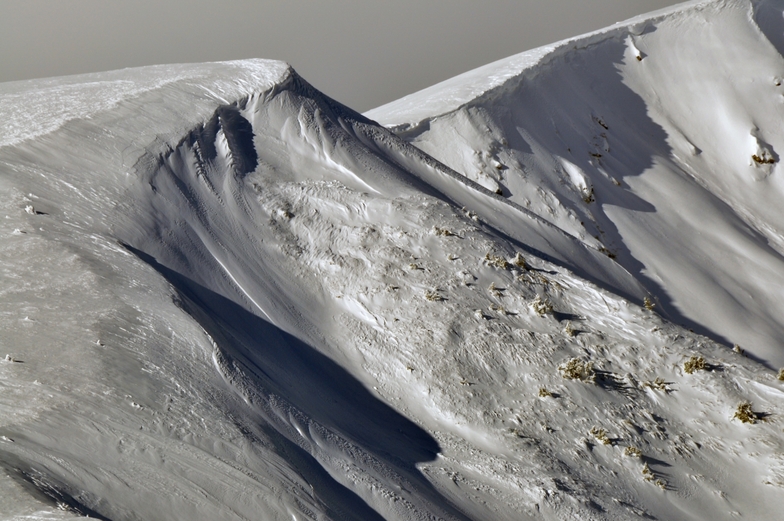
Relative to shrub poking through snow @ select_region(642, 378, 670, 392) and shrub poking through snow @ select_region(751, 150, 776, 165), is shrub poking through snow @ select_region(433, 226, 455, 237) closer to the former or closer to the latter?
shrub poking through snow @ select_region(642, 378, 670, 392)

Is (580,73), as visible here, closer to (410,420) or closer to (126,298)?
(410,420)

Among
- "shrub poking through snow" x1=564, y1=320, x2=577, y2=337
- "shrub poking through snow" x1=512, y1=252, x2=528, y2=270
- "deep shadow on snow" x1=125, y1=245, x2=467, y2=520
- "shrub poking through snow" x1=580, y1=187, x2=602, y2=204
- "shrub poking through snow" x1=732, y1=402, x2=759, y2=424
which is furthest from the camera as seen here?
"shrub poking through snow" x1=580, y1=187, x2=602, y2=204

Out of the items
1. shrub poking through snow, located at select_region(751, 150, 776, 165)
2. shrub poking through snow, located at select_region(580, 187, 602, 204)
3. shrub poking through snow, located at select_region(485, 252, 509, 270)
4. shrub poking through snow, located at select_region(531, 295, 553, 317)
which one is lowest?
shrub poking through snow, located at select_region(531, 295, 553, 317)

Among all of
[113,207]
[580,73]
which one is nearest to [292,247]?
[113,207]

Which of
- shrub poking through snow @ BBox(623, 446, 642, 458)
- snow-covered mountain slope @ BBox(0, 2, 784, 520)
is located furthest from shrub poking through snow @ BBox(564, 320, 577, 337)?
shrub poking through snow @ BBox(623, 446, 642, 458)

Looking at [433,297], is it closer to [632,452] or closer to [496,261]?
[496,261]

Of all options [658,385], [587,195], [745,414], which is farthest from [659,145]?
[745,414]

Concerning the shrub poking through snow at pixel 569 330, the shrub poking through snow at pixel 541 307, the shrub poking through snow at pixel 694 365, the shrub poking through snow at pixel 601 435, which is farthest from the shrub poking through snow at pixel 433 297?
the shrub poking through snow at pixel 694 365
